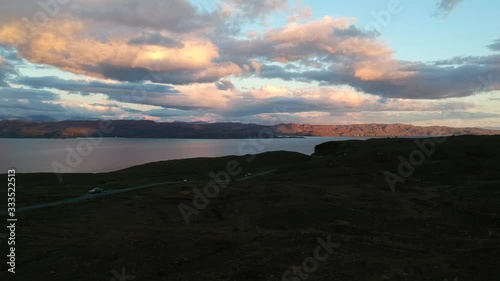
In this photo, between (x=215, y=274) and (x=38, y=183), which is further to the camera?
(x=38, y=183)

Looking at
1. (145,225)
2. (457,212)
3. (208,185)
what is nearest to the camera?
(145,225)

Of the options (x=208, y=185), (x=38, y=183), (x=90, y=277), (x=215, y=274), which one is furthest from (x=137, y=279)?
(x=38, y=183)

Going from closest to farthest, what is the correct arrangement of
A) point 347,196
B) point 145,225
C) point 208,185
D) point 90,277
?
point 90,277 < point 145,225 < point 347,196 < point 208,185

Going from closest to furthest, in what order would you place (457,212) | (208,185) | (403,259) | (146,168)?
(403,259) → (457,212) → (208,185) → (146,168)

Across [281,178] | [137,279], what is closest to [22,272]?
[137,279]

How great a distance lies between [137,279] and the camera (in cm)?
2097

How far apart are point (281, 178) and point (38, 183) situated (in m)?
49.5

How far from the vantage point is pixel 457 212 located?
39188 millimetres

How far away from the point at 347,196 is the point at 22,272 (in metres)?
36.8

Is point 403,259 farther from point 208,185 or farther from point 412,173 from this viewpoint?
point 412,173

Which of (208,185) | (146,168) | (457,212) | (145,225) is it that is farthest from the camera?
(146,168)

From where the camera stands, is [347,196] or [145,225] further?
[347,196]

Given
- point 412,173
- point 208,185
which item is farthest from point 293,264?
point 412,173

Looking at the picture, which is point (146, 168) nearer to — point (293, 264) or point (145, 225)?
point (145, 225)
